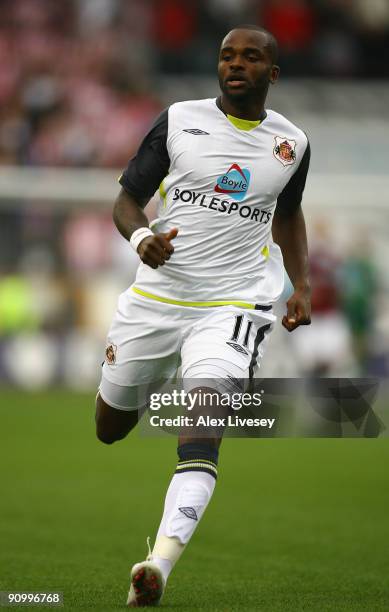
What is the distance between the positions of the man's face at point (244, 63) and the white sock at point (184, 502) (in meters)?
1.62

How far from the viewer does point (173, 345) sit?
18.6 ft

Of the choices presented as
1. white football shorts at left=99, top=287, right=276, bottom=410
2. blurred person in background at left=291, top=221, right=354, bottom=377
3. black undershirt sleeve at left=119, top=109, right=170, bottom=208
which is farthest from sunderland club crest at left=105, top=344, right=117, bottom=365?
blurred person in background at left=291, top=221, right=354, bottom=377

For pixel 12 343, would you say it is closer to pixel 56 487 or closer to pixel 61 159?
pixel 61 159

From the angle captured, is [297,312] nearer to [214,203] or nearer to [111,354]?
[214,203]

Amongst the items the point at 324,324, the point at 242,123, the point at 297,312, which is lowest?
the point at 324,324

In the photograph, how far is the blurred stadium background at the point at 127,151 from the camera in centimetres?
1741

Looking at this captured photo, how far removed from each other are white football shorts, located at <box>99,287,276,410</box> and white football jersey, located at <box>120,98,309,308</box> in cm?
6

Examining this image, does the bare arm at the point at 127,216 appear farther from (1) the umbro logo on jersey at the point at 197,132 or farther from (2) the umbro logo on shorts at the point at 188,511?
(2) the umbro logo on shorts at the point at 188,511

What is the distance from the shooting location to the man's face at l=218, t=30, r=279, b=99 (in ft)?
18.1

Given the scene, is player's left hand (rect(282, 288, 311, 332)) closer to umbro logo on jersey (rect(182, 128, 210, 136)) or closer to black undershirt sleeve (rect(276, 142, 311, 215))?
black undershirt sleeve (rect(276, 142, 311, 215))

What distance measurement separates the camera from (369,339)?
1750 centimetres

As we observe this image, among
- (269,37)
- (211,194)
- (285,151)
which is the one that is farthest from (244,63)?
(211,194)

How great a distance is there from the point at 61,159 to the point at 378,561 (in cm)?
1503

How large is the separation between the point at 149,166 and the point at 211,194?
324 mm
